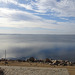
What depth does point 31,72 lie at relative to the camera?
14.1 metres

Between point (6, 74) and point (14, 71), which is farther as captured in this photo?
point (14, 71)

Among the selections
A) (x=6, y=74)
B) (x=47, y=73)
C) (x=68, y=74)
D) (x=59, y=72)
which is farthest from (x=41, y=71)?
(x=6, y=74)

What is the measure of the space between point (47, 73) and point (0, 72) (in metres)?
5.90

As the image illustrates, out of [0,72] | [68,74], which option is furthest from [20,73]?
[68,74]

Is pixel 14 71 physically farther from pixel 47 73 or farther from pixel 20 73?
pixel 47 73

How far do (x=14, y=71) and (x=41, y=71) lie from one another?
11.5 ft

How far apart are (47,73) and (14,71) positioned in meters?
4.28

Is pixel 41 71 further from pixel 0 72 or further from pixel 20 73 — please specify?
pixel 0 72

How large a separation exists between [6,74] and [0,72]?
3.15ft

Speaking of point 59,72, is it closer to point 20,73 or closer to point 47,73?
point 47,73

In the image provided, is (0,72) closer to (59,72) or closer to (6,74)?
(6,74)

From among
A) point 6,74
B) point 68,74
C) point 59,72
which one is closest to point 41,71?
point 59,72

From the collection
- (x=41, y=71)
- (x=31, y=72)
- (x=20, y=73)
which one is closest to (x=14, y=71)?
(x=20, y=73)

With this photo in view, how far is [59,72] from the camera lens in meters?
14.1
